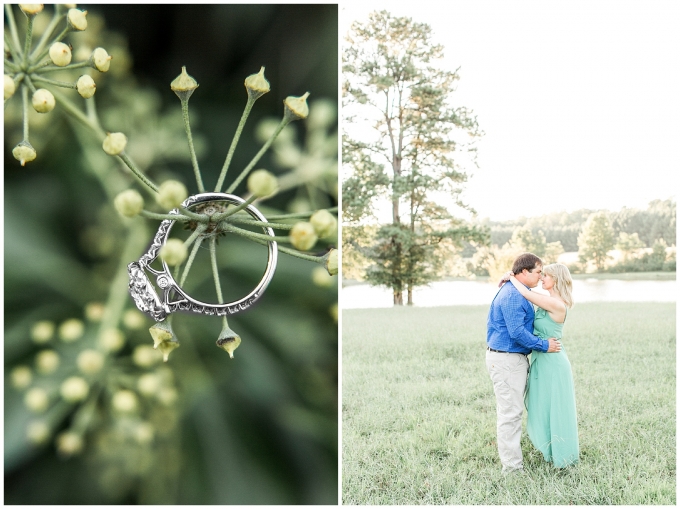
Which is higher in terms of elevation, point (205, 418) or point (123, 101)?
point (123, 101)

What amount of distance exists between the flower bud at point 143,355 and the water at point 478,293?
1.45 m

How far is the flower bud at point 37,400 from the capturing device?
98 centimetres

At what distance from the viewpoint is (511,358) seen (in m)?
1.48

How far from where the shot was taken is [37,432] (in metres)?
1.00

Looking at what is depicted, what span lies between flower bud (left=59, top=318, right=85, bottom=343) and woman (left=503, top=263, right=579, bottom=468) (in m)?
1.04

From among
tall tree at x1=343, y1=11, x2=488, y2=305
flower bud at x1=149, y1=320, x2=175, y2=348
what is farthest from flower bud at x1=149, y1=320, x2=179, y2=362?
tall tree at x1=343, y1=11, x2=488, y2=305

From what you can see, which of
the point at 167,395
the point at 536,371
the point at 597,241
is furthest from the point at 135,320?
the point at 597,241

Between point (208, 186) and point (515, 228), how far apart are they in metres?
1.66

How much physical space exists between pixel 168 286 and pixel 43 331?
31 cm

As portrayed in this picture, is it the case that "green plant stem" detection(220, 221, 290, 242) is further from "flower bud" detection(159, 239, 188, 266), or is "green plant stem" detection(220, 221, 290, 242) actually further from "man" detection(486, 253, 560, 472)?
"man" detection(486, 253, 560, 472)

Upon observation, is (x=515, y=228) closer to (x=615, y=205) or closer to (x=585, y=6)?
(x=615, y=205)

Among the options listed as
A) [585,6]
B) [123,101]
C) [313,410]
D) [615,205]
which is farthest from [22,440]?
[615,205]

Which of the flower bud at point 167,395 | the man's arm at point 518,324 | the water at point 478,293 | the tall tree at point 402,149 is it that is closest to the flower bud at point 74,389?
the flower bud at point 167,395

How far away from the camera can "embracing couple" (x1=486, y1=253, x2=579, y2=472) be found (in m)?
1.46
